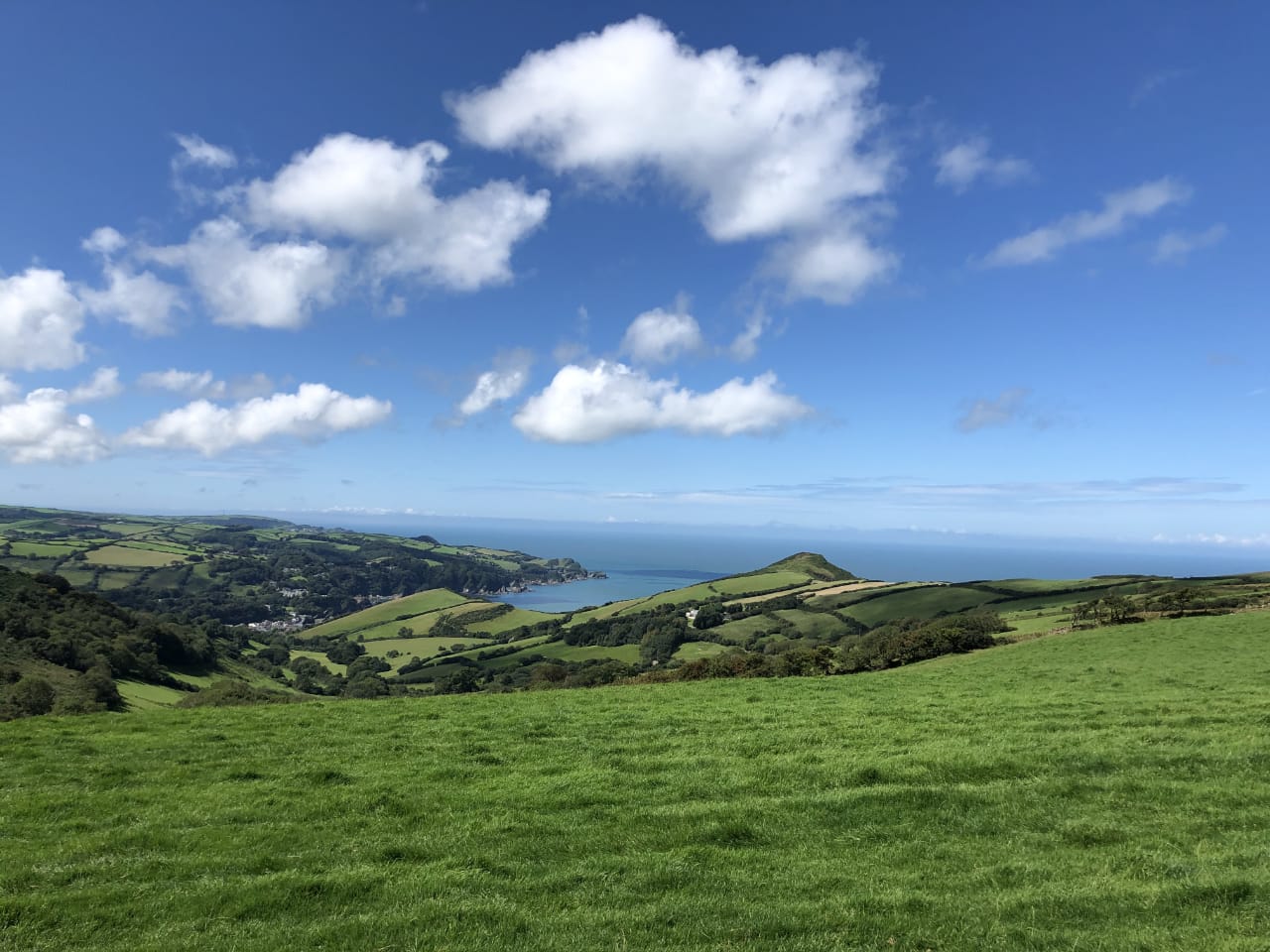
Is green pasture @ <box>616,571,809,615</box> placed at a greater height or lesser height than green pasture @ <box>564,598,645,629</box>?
greater

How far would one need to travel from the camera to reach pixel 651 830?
446 inches

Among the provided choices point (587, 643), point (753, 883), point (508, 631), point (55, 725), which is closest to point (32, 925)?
point (753, 883)

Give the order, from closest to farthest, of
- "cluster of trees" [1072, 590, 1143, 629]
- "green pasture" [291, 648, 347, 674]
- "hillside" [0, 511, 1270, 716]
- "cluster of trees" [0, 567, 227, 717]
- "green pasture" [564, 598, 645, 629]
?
"cluster of trees" [1072, 590, 1143, 629]
"hillside" [0, 511, 1270, 716]
"cluster of trees" [0, 567, 227, 717]
"green pasture" [291, 648, 347, 674]
"green pasture" [564, 598, 645, 629]

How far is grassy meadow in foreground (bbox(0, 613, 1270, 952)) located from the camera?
8.09 metres

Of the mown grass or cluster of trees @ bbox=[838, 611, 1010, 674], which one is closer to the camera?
cluster of trees @ bbox=[838, 611, 1010, 674]

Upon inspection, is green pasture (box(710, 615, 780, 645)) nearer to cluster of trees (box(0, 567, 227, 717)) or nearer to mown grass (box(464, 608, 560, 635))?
mown grass (box(464, 608, 560, 635))

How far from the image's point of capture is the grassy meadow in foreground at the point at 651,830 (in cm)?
809

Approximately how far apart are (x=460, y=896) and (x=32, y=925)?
5.43m

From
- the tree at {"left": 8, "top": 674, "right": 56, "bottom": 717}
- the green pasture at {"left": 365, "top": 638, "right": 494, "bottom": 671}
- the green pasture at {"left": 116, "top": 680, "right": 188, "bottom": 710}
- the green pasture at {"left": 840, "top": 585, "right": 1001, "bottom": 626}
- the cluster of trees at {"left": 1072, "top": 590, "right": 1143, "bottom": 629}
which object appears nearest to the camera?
the tree at {"left": 8, "top": 674, "right": 56, "bottom": 717}

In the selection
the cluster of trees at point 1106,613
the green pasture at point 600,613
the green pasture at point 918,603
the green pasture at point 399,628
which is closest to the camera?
the cluster of trees at point 1106,613

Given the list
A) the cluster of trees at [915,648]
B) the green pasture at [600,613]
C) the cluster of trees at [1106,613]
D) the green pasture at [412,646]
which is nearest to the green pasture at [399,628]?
the green pasture at [412,646]

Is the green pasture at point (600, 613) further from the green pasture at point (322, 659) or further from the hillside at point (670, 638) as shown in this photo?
the green pasture at point (322, 659)

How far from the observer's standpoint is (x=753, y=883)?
9.34 metres

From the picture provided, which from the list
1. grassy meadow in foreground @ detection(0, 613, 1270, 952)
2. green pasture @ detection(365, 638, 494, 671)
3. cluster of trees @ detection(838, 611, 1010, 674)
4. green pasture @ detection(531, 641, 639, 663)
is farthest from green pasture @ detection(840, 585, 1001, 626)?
green pasture @ detection(365, 638, 494, 671)
